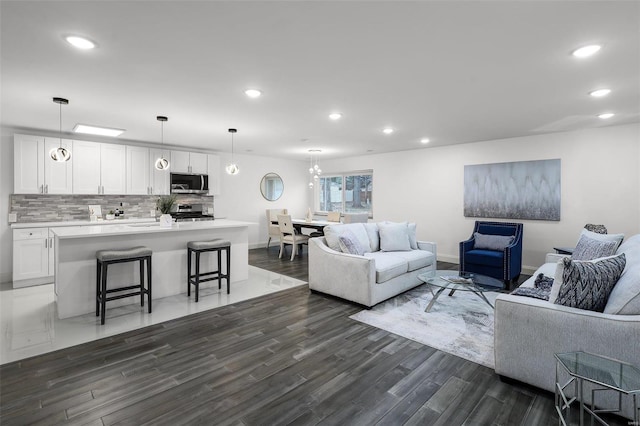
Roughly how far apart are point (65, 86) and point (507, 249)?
19.0 feet

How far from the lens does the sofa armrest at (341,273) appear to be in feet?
12.3

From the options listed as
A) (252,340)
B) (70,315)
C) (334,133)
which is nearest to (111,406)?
(252,340)

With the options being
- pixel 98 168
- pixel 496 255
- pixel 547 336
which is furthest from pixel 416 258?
pixel 98 168

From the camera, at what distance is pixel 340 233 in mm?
4336

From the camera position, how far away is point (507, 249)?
15.4 ft

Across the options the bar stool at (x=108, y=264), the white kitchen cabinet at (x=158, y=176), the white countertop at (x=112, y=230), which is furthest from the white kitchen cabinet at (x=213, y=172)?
the bar stool at (x=108, y=264)

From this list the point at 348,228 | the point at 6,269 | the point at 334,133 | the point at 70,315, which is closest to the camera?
the point at 70,315

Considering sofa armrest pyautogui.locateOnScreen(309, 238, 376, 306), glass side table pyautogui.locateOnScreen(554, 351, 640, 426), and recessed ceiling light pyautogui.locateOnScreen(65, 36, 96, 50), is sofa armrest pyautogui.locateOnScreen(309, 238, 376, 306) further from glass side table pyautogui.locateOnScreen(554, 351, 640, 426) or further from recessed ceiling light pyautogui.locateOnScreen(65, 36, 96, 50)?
recessed ceiling light pyautogui.locateOnScreen(65, 36, 96, 50)

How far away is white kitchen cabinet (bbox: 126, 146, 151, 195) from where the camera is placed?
5867 millimetres

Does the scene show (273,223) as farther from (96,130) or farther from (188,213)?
(96,130)

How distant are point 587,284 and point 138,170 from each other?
6631 millimetres

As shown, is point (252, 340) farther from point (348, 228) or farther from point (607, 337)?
point (607, 337)

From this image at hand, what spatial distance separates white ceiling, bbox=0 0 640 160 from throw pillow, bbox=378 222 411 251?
5.26ft

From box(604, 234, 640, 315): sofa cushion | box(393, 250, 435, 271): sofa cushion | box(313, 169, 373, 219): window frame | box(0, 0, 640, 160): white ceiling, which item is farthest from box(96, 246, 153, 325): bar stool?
box(313, 169, 373, 219): window frame
